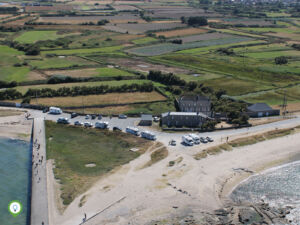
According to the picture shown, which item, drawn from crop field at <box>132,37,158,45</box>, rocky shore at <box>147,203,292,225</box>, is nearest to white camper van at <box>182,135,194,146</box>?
rocky shore at <box>147,203,292,225</box>

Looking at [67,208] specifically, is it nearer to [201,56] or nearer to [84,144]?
[84,144]

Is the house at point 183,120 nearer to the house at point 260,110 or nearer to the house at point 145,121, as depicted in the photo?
the house at point 145,121

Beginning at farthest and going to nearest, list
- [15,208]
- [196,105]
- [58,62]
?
[58,62] < [196,105] < [15,208]

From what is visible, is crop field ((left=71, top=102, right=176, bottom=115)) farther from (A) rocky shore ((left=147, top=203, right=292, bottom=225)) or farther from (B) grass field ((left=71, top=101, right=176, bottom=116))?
(A) rocky shore ((left=147, top=203, right=292, bottom=225))

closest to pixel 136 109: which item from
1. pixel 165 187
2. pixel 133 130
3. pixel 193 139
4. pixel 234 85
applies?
pixel 133 130

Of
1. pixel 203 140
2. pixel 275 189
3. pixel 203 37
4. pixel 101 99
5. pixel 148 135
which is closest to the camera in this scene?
pixel 275 189

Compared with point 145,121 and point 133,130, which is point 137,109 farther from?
point 133,130

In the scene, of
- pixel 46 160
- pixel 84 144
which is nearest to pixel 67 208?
pixel 46 160
